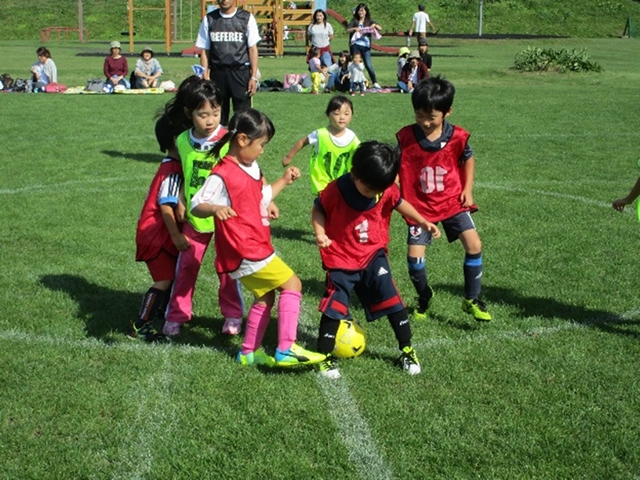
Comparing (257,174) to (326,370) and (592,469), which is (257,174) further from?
(592,469)

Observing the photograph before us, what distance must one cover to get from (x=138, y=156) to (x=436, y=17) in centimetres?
5034

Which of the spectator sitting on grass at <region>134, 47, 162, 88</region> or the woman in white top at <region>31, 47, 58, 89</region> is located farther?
the woman in white top at <region>31, 47, 58, 89</region>

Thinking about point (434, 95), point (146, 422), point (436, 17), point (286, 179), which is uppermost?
point (436, 17)

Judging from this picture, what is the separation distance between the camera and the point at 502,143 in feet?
47.3

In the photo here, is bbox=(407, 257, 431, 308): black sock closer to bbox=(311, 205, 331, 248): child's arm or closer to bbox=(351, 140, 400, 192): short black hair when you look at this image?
bbox=(311, 205, 331, 248): child's arm

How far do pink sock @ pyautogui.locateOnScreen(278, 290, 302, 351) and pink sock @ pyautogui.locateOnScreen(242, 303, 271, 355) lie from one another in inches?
6.6

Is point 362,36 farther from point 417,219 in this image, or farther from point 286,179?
point 286,179

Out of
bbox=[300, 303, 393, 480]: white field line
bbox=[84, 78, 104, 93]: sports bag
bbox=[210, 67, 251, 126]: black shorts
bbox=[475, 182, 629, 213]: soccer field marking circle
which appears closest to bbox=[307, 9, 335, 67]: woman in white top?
bbox=[84, 78, 104, 93]: sports bag

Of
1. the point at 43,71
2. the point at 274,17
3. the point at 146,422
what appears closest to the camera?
the point at 146,422

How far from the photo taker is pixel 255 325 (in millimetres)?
5199

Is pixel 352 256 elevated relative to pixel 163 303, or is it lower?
elevated

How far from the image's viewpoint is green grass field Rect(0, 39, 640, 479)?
4.12 meters

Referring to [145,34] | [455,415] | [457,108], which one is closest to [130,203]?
[455,415]

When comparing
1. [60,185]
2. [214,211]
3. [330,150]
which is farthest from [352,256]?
[60,185]
